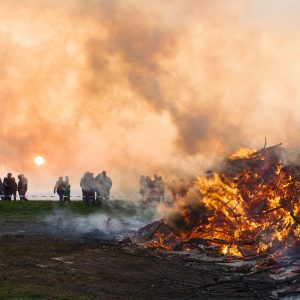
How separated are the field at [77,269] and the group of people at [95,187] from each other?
8.48 metres

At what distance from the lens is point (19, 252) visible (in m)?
Result: 12.4

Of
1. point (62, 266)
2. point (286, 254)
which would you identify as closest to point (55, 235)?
point (62, 266)

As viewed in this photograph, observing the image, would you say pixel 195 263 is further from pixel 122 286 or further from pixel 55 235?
pixel 55 235

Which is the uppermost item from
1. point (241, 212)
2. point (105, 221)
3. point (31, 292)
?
point (241, 212)

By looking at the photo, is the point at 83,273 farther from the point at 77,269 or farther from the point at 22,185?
the point at 22,185

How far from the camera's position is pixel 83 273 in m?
10.2

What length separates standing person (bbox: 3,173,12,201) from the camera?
86.8ft

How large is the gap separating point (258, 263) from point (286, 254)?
0.83 metres

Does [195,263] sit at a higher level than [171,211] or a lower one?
lower

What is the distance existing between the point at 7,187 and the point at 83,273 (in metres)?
17.7

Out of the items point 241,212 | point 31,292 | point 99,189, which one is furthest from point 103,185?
point 31,292

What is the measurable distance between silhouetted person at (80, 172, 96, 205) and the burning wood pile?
10520mm

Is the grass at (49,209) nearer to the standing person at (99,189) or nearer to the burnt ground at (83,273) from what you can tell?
the standing person at (99,189)

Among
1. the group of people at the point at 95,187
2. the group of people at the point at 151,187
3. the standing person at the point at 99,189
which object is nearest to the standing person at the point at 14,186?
the group of people at the point at 95,187
